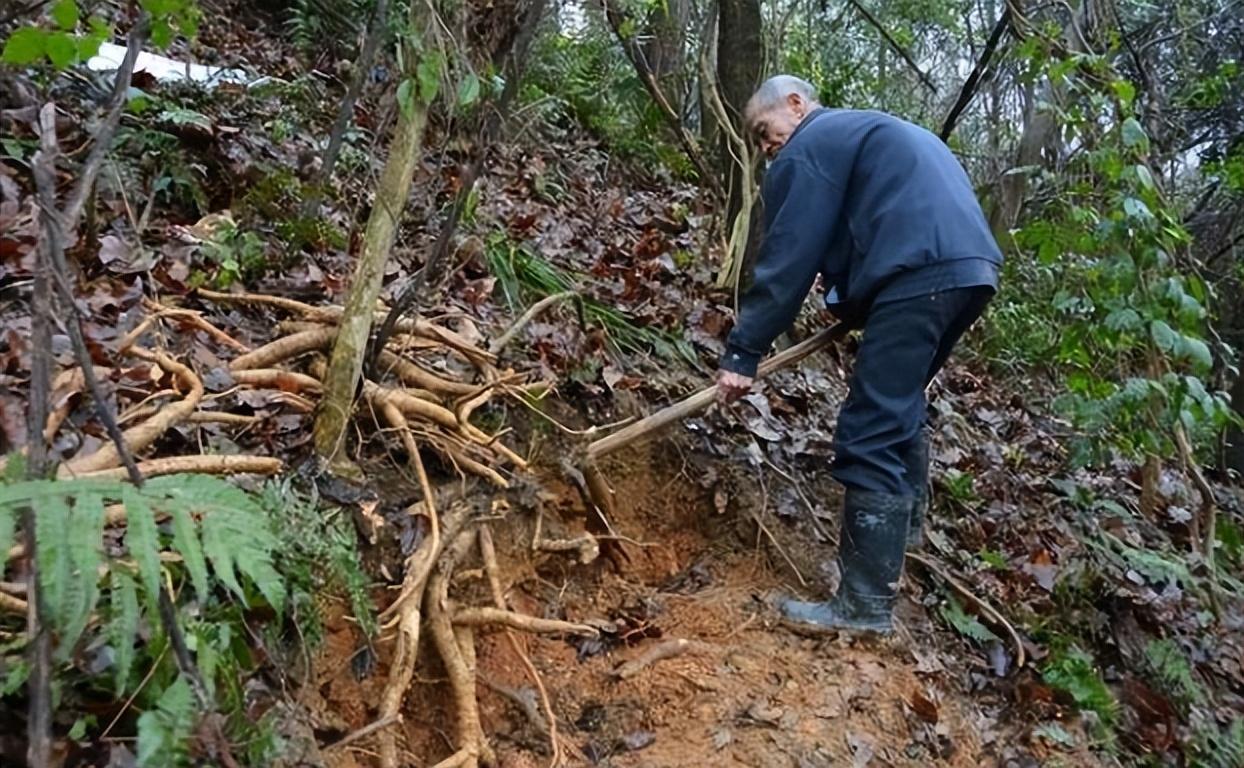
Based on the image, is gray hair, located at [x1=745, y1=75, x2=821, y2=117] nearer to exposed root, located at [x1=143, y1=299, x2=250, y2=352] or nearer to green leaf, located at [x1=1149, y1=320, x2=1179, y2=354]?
green leaf, located at [x1=1149, y1=320, x2=1179, y2=354]

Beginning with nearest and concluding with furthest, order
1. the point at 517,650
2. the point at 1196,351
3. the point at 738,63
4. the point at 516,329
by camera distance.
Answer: the point at 517,650 < the point at 516,329 < the point at 1196,351 < the point at 738,63

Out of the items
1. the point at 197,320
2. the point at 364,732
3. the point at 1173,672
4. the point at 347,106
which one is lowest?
the point at 1173,672

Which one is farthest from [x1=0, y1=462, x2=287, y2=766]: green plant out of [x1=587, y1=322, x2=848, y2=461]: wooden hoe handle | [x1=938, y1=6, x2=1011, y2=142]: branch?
[x1=938, y1=6, x2=1011, y2=142]: branch

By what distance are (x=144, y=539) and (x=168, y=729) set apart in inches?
16.1

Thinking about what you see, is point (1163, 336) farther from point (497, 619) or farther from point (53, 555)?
point (53, 555)

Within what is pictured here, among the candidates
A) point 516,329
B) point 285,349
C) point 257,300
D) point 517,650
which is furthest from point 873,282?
point 257,300

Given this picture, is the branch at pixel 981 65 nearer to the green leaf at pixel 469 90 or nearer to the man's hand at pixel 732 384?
the man's hand at pixel 732 384

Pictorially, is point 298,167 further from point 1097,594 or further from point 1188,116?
point 1188,116

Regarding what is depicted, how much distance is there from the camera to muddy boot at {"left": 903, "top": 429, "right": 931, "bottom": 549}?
151 inches

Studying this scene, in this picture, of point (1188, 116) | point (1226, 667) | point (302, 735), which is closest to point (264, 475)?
point (302, 735)

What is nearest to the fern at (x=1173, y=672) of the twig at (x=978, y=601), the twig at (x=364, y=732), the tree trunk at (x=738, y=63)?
the twig at (x=978, y=601)

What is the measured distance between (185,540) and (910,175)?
2.59 metres

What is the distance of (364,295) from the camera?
300cm

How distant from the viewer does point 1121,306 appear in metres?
4.19
